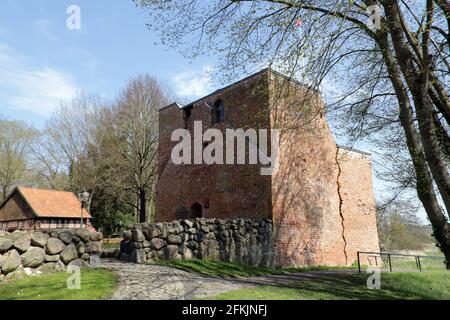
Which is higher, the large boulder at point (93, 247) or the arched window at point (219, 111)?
the arched window at point (219, 111)

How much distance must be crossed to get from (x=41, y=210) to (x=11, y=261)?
2349 cm

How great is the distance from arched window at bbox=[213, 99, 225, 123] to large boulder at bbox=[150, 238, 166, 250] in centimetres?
722

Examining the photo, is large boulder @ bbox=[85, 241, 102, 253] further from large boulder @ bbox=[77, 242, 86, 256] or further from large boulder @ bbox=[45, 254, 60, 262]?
large boulder @ bbox=[45, 254, 60, 262]

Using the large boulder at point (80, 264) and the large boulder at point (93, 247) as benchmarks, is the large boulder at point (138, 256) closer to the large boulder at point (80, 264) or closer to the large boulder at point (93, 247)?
the large boulder at point (93, 247)

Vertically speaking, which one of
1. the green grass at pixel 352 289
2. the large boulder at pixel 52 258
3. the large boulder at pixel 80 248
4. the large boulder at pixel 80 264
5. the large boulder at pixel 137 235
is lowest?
the green grass at pixel 352 289

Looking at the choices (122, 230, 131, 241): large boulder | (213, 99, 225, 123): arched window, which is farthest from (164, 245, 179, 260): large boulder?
(213, 99, 225, 123): arched window

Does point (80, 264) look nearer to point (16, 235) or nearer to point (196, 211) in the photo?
point (16, 235)

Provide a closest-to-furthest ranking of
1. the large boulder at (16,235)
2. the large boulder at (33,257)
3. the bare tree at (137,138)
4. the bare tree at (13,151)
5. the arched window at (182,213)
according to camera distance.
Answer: the large boulder at (16,235)
the large boulder at (33,257)
the arched window at (182,213)
the bare tree at (137,138)
the bare tree at (13,151)

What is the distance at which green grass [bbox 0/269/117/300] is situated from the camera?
5633 millimetres

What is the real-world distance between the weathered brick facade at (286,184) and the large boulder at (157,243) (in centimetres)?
419

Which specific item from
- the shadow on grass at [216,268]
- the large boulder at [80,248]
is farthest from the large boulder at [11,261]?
the shadow on grass at [216,268]

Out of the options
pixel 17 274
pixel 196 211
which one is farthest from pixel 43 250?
pixel 196 211

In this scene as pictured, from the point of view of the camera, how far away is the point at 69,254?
823 centimetres

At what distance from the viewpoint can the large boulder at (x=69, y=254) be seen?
808 cm
